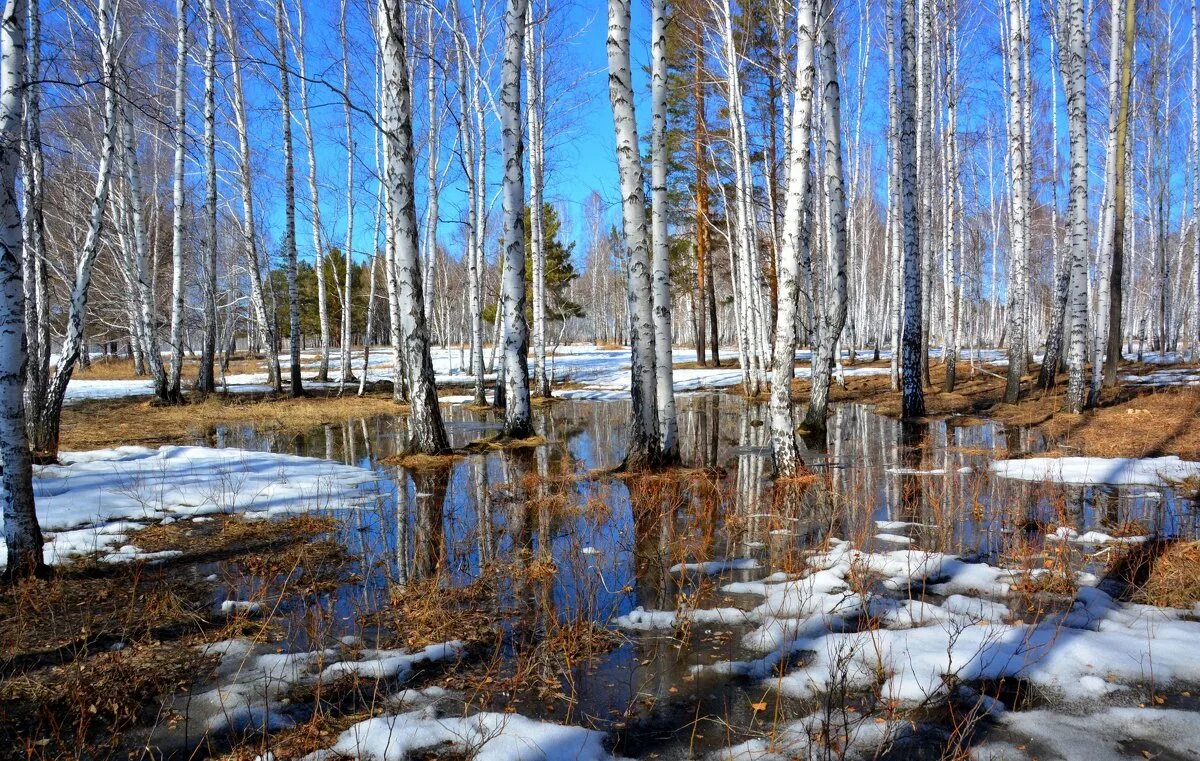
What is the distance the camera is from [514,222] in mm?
10805

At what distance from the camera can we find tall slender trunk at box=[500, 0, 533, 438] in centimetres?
1014

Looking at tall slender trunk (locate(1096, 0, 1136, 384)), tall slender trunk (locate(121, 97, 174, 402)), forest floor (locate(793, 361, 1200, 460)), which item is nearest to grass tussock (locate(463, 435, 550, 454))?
forest floor (locate(793, 361, 1200, 460))

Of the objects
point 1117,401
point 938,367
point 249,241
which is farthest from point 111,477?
point 938,367

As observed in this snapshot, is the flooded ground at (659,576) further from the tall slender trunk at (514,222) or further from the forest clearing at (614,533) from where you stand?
the tall slender trunk at (514,222)

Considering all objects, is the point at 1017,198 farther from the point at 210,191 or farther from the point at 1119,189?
the point at 210,191

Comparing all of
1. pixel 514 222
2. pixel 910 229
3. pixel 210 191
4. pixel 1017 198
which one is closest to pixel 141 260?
pixel 210 191

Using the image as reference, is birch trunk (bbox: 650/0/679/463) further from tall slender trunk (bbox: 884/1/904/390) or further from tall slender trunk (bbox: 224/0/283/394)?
tall slender trunk (bbox: 224/0/283/394)

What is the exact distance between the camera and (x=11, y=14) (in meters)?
4.21

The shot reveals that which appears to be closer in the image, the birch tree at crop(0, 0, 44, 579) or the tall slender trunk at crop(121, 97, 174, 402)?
the birch tree at crop(0, 0, 44, 579)

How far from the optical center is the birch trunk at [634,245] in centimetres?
Answer: 797

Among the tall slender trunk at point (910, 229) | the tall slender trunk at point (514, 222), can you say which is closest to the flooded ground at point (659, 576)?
the tall slender trunk at point (514, 222)

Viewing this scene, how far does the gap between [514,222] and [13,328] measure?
7.44m

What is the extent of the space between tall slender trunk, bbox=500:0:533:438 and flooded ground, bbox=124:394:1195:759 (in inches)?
88.2

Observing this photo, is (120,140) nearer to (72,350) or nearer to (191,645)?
(72,350)
